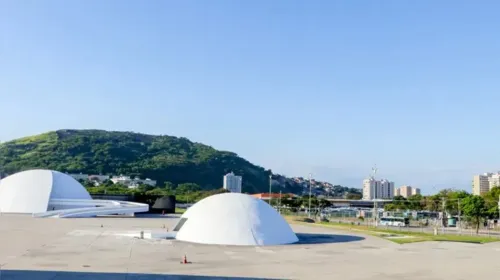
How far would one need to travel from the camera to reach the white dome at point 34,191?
205 feet

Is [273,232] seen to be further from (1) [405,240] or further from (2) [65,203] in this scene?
(2) [65,203]

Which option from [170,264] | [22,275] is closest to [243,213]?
[170,264]

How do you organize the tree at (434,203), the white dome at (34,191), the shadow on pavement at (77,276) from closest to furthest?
1. the shadow on pavement at (77,276)
2. the white dome at (34,191)
3. the tree at (434,203)

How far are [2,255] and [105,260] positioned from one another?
17.0 ft

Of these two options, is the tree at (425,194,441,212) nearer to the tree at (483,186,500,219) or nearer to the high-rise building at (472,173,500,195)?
the tree at (483,186,500,219)

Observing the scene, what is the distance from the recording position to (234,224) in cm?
3020

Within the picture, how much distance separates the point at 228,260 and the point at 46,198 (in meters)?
49.0

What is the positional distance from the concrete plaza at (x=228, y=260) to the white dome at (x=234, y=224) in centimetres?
142

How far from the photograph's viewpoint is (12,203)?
6241cm

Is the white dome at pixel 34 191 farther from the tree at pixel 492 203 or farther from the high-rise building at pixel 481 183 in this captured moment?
the high-rise building at pixel 481 183

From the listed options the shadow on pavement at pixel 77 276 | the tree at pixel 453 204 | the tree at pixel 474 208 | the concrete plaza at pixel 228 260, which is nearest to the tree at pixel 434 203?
the tree at pixel 453 204

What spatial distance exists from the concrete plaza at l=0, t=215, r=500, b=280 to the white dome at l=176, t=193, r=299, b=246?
4.66ft

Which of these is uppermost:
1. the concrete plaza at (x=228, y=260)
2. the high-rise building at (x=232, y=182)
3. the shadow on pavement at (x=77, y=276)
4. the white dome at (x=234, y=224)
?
the high-rise building at (x=232, y=182)

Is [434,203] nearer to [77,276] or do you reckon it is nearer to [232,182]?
[77,276]
